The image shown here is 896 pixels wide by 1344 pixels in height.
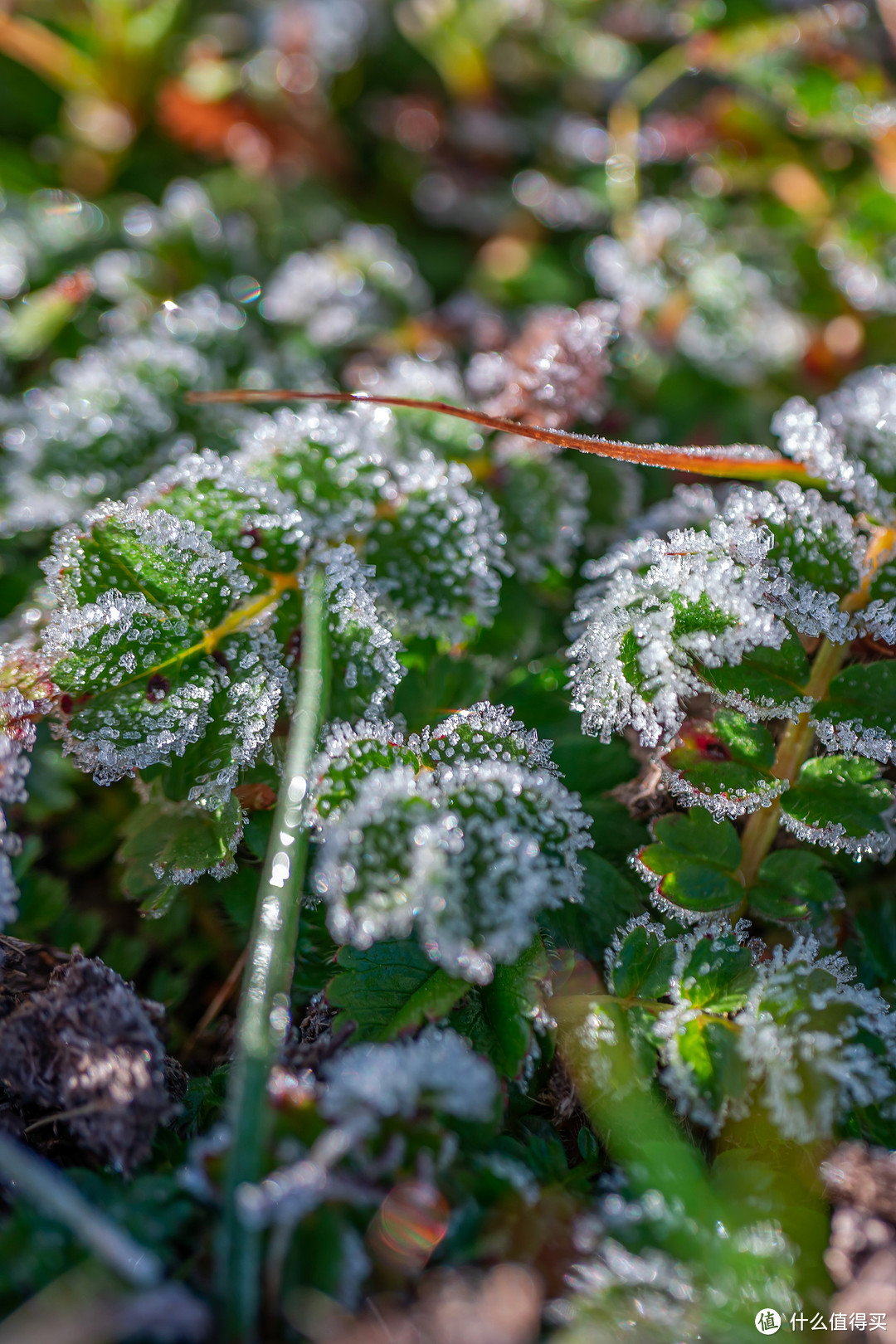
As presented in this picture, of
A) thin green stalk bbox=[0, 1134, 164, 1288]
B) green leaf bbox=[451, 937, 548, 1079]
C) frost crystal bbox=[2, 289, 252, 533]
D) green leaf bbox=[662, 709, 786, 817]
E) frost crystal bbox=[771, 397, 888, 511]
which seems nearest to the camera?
thin green stalk bbox=[0, 1134, 164, 1288]

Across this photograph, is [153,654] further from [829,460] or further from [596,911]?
[829,460]

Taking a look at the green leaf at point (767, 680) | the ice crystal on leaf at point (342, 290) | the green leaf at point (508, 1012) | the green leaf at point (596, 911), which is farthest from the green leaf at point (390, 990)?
the ice crystal on leaf at point (342, 290)

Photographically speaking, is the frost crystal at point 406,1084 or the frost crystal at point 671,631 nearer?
the frost crystal at point 406,1084

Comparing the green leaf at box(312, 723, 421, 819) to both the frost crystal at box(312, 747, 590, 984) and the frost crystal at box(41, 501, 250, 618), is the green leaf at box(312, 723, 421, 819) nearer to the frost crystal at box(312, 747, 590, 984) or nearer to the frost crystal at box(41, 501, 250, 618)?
the frost crystal at box(312, 747, 590, 984)

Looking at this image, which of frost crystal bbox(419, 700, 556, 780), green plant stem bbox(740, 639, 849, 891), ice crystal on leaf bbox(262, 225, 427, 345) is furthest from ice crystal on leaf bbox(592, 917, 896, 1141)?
ice crystal on leaf bbox(262, 225, 427, 345)

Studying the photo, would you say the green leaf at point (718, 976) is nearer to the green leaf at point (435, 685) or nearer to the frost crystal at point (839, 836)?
the frost crystal at point (839, 836)

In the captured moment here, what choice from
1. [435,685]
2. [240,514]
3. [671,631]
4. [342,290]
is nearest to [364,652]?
[435,685]

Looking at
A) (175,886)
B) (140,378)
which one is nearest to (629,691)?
(175,886)
